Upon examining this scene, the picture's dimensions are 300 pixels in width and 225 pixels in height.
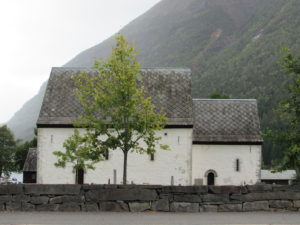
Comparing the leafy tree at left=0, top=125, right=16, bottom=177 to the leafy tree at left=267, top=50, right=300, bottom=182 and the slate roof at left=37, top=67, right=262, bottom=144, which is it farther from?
the leafy tree at left=267, top=50, right=300, bottom=182

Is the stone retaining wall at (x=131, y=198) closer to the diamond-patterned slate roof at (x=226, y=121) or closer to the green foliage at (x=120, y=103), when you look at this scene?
the green foliage at (x=120, y=103)

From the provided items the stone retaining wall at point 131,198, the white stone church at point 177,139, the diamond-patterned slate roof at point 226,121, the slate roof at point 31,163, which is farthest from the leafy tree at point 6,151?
the stone retaining wall at point 131,198

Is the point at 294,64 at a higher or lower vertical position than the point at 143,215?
higher

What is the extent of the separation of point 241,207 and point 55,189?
5584mm

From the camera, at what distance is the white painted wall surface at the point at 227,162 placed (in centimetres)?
3677

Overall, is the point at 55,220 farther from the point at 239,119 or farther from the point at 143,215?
the point at 239,119

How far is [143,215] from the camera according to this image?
44.7 ft

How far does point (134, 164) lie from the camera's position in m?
35.2

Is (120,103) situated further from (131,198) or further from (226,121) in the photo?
(226,121)

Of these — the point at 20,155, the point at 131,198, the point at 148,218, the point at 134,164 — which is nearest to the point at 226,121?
the point at 134,164

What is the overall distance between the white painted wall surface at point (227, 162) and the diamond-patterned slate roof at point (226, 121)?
25.0 inches

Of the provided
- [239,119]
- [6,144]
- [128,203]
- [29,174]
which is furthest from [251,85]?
[128,203]

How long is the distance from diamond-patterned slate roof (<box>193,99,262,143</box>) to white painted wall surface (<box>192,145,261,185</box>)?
2.09 feet

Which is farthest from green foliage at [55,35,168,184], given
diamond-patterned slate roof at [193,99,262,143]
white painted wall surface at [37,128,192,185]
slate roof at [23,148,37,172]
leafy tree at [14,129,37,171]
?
leafy tree at [14,129,37,171]
